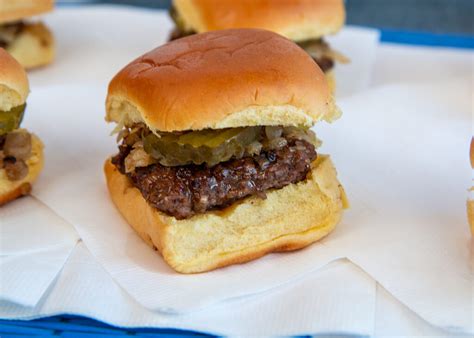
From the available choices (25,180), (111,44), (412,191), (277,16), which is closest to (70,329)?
(25,180)

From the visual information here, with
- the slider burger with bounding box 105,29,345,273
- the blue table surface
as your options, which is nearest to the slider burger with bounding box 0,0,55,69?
the slider burger with bounding box 105,29,345,273

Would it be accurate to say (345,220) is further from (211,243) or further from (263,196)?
(211,243)

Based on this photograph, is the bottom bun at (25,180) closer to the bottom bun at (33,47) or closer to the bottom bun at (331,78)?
the bottom bun at (33,47)

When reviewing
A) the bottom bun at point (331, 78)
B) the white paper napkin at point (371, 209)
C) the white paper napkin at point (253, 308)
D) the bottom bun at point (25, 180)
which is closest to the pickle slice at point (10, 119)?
the bottom bun at point (25, 180)

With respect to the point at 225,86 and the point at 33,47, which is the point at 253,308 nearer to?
the point at 225,86

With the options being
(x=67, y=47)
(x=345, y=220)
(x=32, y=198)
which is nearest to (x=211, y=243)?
(x=345, y=220)

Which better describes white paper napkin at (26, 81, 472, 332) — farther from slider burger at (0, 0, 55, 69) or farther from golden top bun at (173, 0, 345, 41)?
slider burger at (0, 0, 55, 69)
